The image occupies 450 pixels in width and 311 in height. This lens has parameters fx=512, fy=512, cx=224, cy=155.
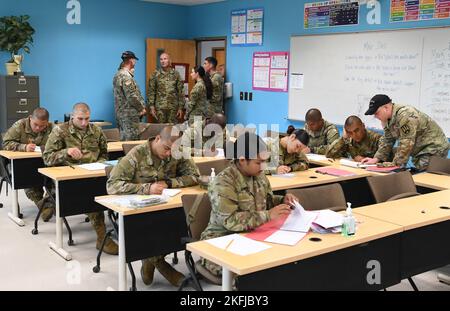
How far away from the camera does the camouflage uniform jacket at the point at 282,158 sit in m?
4.71

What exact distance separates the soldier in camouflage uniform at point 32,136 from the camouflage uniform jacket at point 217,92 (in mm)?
3509

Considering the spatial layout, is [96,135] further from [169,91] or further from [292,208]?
[169,91]

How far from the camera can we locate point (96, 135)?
5.12 metres

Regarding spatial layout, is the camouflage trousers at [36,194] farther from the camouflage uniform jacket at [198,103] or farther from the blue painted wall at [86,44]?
the camouflage uniform jacket at [198,103]

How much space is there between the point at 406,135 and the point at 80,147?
3.14 meters

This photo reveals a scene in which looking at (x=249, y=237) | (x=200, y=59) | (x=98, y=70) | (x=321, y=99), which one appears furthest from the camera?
(x=200, y=59)

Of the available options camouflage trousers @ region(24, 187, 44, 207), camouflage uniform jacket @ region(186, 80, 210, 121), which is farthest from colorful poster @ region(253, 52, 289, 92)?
camouflage trousers @ region(24, 187, 44, 207)

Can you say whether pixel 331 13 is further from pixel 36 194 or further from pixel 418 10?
pixel 36 194

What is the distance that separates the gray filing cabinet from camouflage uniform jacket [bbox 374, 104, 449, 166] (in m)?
5.17

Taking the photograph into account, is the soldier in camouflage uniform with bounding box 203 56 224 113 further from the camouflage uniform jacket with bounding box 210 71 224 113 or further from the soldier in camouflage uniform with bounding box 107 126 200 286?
the soldier in camouflage uniform with bounding box 107 126 200 286

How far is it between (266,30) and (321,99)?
5.26 ft

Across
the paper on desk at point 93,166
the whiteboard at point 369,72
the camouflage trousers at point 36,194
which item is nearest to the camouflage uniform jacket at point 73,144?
the paper on desk at point 93,166
